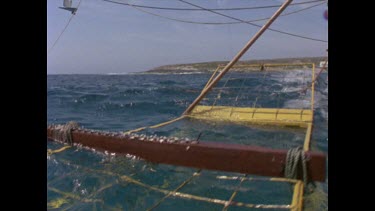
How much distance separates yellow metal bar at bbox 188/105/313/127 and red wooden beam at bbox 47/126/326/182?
604 centimetres

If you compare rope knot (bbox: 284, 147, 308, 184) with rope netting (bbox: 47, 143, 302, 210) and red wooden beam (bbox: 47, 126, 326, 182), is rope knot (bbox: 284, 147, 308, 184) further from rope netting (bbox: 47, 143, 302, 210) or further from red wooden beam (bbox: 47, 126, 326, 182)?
rope netting (bbox: 47, 143, 302, 210)

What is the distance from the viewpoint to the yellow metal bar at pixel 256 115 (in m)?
8.20

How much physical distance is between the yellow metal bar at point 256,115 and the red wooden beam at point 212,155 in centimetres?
604

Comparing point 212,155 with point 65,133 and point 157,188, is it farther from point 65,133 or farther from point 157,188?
point 157,188

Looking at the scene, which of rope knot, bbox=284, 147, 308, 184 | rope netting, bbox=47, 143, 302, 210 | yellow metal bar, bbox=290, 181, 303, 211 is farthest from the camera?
rope netting, bbox=47, 143, 302, 210

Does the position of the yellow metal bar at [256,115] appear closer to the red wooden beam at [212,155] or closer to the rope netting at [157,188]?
the rope netting at [157,188]

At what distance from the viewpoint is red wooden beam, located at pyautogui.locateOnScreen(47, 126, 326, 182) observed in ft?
7.10

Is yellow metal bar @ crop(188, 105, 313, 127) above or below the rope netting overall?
above

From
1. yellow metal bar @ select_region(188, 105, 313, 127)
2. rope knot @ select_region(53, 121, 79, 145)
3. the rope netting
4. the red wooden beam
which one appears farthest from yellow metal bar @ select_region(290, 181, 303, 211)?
yellow metal bar @ select_region(188, 105, 313, 127)
